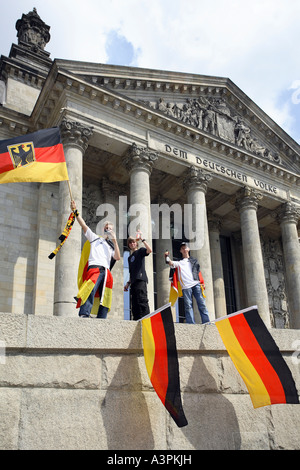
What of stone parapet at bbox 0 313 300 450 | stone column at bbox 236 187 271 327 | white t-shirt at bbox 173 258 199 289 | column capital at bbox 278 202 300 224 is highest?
column capital at bbox 278 202 300 224

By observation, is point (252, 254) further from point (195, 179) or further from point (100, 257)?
point (100, 257)

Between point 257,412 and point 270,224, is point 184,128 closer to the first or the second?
point 270,224

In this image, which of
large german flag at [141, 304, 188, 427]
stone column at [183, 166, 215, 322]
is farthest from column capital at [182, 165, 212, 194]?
large german flag at [141, 304, 188, 427]

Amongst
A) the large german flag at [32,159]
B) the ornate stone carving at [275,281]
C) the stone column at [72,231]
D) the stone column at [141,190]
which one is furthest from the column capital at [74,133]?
the ornate stone carving at [275,281]

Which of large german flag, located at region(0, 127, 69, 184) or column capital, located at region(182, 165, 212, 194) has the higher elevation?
column capital, located at region(182, 165, 212, 194)

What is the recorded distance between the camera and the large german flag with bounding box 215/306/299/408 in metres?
5.42

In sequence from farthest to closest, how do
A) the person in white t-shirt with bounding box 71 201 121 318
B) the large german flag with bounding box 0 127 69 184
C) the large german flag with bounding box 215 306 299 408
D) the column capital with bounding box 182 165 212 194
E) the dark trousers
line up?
the column capital with bounding box 182 165 212 194 → the large german flag with bounding box 0 127 69 184 → the dark trousers → the person in white t-shirt with bounding box 71 201 121 318 → the large german flag with bounding box 215 306 299 408

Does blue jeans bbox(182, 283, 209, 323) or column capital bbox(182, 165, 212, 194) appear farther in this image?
column capital bbox(182, 165, 212, 194)

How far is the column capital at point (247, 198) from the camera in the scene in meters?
23.8

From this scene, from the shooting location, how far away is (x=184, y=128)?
2195cm

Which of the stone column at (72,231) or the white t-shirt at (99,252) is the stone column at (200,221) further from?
the white t-shirt at (99,252)

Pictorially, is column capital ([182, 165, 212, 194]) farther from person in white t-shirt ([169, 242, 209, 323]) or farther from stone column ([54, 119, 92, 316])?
person in white t-shirt ([169, 242, 209, 323])

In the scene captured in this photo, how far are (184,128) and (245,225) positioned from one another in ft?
19.5
